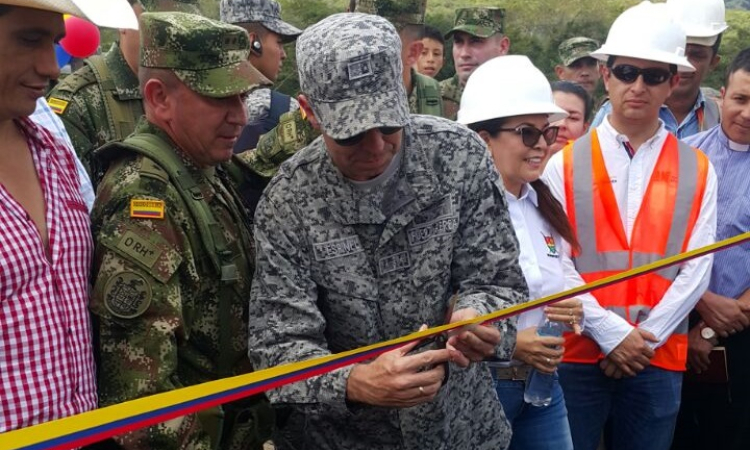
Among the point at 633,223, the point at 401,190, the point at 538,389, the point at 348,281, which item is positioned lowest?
the point at 538,389

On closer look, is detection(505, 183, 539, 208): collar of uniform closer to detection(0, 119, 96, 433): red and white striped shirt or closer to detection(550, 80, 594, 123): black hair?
detection(0, 119, 96, 433): red and white striped shirt

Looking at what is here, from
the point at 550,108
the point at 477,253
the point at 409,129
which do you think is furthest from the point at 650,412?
the point at 409,129

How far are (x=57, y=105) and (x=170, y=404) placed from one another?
2.36 meters

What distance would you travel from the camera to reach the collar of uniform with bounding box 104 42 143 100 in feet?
13.2

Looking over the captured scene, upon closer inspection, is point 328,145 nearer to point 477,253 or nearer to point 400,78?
point 400,78

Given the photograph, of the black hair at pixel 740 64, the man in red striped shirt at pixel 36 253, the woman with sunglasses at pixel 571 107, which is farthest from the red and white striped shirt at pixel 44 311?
the woman with sunglasses at pixel 571 107

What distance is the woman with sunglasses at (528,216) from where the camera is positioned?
3439mm

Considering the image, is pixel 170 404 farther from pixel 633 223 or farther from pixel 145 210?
pixel 633 223

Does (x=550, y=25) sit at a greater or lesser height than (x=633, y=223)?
greater

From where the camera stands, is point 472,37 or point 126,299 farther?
point 472,37

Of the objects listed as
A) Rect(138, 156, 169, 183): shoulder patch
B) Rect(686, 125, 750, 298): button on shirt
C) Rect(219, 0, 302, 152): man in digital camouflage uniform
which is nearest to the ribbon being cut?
Rect(138, 156, 169, 183): shoulder patch

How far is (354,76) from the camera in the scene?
95.2 inches

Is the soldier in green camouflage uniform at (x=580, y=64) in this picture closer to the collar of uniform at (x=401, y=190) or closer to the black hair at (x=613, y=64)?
the black hair at (x=613, y=64)

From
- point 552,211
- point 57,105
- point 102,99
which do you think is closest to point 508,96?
point 552,211
